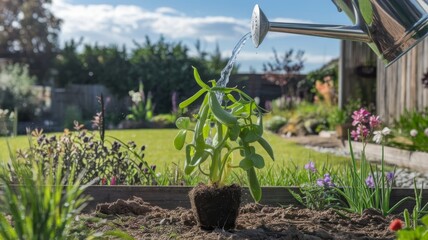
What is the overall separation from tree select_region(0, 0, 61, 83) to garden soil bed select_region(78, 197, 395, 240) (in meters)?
24.0

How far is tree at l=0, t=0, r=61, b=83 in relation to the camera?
2642 cm

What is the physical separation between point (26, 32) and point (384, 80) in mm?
19533

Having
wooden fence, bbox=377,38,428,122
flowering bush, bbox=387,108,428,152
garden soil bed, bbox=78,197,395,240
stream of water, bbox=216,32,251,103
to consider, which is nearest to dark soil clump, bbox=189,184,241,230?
garden soil bed, bbox=78,197,395,240

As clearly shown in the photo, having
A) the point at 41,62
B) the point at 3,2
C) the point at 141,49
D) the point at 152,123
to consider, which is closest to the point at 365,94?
the point at 152,123

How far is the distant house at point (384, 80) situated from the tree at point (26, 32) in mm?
16922

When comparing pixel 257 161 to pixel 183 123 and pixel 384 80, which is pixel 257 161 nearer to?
pixel 183 123

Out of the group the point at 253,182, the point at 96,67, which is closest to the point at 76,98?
the point at 96,67

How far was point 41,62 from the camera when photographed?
25750mm

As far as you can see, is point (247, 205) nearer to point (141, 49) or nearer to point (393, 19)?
point (393, 19)

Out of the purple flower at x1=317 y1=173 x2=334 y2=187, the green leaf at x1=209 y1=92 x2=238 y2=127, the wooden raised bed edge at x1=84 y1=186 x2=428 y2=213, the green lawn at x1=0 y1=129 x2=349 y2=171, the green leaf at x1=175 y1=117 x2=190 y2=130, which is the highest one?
the green leaf at x1=209 y1=92 x2=238 y2=127

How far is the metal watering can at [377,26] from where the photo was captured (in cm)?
228

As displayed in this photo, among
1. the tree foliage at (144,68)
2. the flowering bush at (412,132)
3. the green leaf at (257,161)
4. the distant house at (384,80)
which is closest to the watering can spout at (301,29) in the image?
the green leaf at (257,161)

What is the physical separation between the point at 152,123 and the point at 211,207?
472 inches

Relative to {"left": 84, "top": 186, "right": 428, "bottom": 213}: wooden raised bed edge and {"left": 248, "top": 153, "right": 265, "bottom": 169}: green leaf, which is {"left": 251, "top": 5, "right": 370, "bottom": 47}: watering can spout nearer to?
{"left": 248, "top": 153, "right": 265, "bottom": 169}: green leaf
